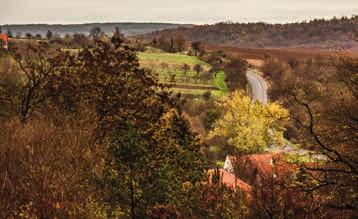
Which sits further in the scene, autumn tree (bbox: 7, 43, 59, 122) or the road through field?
the road through field

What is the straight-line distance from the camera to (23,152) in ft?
74.1

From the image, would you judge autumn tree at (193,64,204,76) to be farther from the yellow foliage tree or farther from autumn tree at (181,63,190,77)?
the yellow foliage tree

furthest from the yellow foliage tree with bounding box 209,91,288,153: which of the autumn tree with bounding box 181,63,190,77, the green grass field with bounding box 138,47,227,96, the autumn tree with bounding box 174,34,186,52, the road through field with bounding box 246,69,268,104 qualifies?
the autumn tree with bounding box 174,34,186,52

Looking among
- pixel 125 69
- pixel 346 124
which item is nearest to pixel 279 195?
pixel 346 124

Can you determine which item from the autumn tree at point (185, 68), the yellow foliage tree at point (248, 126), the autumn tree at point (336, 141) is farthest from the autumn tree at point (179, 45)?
the autumn tree at point (336, 141)

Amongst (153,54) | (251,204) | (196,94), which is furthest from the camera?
(153,54)

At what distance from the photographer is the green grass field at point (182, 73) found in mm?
98781

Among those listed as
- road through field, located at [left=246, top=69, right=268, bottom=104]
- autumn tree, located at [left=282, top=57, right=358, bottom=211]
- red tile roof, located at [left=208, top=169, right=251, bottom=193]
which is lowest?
road through field, located at [left=246, top=69, right=268, bottom=104]

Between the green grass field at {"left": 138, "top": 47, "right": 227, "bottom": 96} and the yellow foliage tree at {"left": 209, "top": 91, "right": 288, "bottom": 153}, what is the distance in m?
20.6

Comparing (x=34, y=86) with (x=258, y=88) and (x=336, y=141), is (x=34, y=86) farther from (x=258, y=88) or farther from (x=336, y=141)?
(x=258, y=88)

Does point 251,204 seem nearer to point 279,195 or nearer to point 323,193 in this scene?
point 279,195

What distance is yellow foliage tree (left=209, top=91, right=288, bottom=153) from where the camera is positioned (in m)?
68.8

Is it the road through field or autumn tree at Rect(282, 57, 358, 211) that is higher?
autumn tree at Rect(282, 57, 358, 211)

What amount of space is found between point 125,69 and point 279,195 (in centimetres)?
1343
